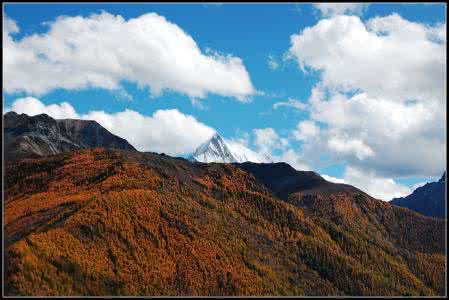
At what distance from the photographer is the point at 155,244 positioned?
468ft

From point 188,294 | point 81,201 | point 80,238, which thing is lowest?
point 188,294

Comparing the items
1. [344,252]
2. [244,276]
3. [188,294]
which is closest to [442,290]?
[344,252]

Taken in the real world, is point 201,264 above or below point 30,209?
below

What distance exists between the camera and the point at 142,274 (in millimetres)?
127750

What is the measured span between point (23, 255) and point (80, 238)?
18396mm

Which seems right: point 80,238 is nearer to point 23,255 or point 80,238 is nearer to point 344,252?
point 23,255

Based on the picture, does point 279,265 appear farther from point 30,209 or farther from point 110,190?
point 30,209

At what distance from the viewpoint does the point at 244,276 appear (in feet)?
480

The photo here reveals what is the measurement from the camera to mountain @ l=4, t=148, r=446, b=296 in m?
119

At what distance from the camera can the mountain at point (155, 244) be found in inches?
4673

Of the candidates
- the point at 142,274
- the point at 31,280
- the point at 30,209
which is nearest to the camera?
the point at 31,280

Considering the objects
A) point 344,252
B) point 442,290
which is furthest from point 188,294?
point 442,290

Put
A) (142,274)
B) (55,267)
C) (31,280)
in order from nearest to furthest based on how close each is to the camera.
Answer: (31,280) < (55,267) < (142,274)

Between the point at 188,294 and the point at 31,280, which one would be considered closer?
the point at 31,280
